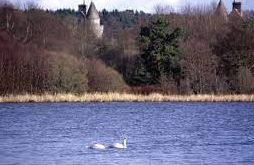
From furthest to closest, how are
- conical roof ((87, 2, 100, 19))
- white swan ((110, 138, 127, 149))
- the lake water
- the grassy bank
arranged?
1. conical roof ((87, 2, 100, 19))
2. the grassy bank
3. white swan ((110, 138, 127, 149))
4. the lake water

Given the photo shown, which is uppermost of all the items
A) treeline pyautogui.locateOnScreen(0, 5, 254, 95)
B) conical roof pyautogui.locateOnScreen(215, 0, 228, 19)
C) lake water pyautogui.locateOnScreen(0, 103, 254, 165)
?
conical roof pyautogui.locateOnScreen(215, 0, 228, 19)

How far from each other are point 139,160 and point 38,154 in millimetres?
3451

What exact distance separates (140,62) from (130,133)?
2834cm

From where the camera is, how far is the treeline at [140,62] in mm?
53062

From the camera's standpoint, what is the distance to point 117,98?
50.2 meters

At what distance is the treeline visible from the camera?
2089 inches

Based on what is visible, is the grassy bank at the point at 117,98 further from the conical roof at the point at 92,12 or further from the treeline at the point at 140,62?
the conical roof at the point at 92,12

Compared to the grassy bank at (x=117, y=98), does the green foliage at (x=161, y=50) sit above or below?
above

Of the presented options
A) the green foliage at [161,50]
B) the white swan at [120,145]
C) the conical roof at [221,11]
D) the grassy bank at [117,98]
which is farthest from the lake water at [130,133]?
the conical roof at [221,11]

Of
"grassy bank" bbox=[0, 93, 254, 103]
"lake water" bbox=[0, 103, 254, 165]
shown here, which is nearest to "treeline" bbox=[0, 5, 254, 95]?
"grassy bank" bbox=[0, 93, 254, 103]

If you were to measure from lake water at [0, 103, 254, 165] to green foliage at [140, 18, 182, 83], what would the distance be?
5445mm

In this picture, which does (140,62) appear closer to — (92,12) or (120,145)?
(120,145)

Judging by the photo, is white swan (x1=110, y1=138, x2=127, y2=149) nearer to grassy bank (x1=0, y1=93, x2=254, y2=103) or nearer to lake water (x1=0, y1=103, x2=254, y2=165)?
lake water (x1=0, y1=103, x2=254, y2=165)

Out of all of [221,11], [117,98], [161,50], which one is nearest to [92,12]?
[221,11]
